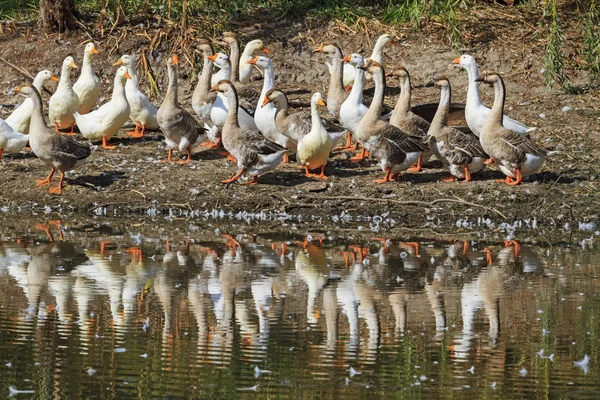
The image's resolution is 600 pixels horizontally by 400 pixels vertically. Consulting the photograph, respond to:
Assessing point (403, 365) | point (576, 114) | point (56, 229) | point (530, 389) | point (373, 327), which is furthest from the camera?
point (576, 114)

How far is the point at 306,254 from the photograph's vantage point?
489 inches

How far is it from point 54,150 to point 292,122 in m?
3.13

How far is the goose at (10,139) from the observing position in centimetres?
1574

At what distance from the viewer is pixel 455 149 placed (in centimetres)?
1492

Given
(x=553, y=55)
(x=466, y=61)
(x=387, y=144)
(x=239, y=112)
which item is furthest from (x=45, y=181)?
(x=553, y=55)

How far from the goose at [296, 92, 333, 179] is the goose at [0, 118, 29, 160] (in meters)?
3.70

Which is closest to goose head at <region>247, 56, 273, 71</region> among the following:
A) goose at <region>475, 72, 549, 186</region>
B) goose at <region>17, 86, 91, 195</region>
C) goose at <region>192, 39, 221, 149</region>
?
goose at <region>192, 39, 221, 149</region>

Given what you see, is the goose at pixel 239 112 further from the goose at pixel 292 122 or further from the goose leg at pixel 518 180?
the goose leg at pixel 518 180

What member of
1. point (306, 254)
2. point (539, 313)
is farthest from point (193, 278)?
point (539, 313)

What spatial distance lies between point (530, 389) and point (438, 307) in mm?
2420

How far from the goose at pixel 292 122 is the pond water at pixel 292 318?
2630 millimetres

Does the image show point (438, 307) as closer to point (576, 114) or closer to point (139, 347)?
point (139, 347)

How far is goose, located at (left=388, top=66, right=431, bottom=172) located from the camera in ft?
51.8

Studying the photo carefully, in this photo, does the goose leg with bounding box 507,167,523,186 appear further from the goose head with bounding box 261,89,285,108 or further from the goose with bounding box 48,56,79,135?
the goose with bounding box 48,56,79,135
